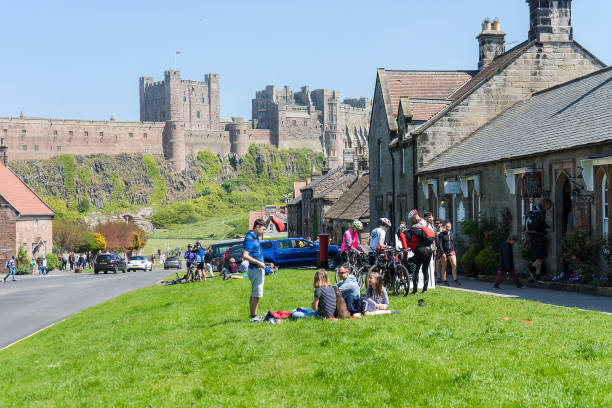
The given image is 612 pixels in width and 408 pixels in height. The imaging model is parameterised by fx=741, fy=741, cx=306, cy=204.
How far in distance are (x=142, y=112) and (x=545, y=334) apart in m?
179

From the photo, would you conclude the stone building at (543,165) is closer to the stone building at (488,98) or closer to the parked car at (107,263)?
the stone building at (488,98)

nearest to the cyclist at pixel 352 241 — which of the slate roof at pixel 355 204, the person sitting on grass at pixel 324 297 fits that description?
the person sitting on grass at pixel 324 297

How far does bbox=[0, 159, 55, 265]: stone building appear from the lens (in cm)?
5431

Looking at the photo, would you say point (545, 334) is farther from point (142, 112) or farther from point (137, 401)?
point (142, 112)

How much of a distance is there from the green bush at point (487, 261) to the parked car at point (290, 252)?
1148 centimetres

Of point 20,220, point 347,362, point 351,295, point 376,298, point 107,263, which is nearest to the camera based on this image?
point 347,362

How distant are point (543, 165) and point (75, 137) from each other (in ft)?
446

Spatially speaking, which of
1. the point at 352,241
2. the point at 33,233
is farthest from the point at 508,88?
the point at 33,233

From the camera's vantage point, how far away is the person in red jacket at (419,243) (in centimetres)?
1536

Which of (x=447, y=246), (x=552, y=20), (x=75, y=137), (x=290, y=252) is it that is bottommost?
(x=290, y=252)

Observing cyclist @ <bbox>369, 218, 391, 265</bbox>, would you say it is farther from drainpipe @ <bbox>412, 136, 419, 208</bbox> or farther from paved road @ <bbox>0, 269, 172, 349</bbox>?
drainpipe @ <bbox>412, 136, 419, 208</bbox>

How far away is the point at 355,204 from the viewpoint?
47.2 metres

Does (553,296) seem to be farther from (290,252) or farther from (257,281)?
(290,252)

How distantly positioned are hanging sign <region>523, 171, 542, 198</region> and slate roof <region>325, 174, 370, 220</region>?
2353cm
